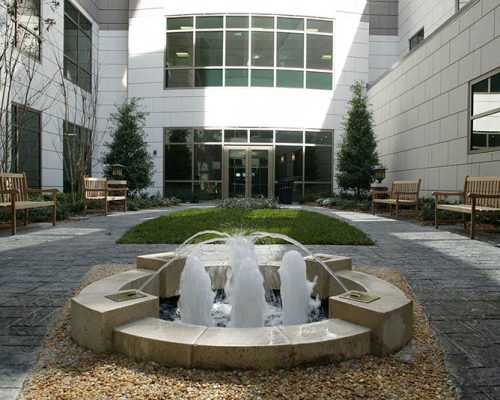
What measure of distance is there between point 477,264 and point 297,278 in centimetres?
264

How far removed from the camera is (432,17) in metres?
15.6

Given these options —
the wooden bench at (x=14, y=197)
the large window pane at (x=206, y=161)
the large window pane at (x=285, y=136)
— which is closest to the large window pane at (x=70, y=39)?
the large window pane at (x=206, y=161)

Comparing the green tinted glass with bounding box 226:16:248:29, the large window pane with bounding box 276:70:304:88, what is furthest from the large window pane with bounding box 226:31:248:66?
the large window pane with bounding box 276:70:304:88

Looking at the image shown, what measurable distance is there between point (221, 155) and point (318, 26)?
698cm

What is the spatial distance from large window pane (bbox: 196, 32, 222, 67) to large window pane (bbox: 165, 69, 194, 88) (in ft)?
1.92

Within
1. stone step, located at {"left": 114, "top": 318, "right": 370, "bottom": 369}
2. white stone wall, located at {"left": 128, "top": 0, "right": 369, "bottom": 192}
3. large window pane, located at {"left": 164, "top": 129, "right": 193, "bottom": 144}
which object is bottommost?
stone step, located at {"left": 114, "top": 318, "right": 370, "bottom": 369}

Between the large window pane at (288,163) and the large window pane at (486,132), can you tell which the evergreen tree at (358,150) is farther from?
the large window pane at (486,132)

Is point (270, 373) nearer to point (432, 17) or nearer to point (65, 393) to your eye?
point (65, 393)

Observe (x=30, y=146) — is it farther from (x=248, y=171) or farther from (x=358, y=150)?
(x=358, y=150)

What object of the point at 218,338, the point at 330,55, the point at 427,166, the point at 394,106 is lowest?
the point at 218,338

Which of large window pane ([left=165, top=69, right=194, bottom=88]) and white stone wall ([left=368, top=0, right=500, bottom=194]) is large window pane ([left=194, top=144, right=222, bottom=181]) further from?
white stone wall ([left=368, top=0, right=500, bottom=194])

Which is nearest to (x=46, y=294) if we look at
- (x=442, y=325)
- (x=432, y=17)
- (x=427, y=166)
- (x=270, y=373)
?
(x=270, y=373)

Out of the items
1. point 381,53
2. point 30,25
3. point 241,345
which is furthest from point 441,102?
point 30,25

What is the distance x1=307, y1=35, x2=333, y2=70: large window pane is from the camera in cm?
1839
